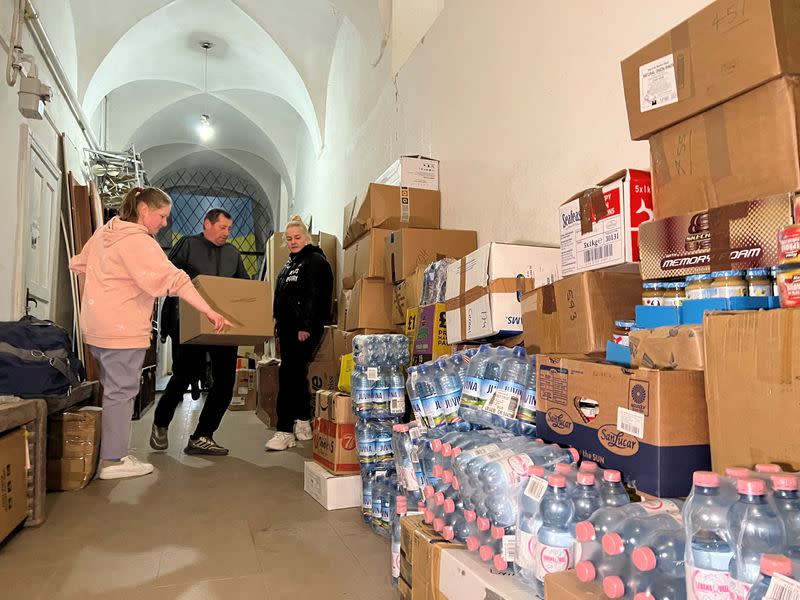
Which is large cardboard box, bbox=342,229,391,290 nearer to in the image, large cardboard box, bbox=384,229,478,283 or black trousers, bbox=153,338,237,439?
large cardboard box, bbox=384,229,478,283

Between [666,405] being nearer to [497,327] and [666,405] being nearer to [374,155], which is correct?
[497,327]

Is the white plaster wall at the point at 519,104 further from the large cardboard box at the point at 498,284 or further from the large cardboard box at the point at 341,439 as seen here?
the large cardboard box at the point at 341,439

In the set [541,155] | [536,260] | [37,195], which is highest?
[37,195]

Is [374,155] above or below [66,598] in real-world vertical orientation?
above

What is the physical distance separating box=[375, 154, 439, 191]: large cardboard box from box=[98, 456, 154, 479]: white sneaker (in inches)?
84.1

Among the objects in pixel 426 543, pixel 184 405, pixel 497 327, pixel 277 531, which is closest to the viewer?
pixel 426 543

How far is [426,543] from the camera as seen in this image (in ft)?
4.80

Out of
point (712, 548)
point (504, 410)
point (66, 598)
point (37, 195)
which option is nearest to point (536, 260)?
point (504, 410)

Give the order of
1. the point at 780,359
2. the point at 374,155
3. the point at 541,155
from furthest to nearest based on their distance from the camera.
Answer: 1. the point at 374,155
2. the point at 541,155
3. the point at 780,359

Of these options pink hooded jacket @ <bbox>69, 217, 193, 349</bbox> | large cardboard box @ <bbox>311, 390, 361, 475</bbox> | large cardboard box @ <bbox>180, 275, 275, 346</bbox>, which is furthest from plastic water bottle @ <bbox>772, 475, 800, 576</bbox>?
large cardboard box @ <bbox>180, 275, 275, 346</bbox>

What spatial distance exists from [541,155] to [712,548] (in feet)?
6.41

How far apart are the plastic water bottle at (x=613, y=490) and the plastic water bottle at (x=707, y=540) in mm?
227

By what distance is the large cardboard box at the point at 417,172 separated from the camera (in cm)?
361

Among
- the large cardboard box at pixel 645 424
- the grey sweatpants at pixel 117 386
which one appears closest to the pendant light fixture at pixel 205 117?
the grey sweatpants at pixel 117 386
